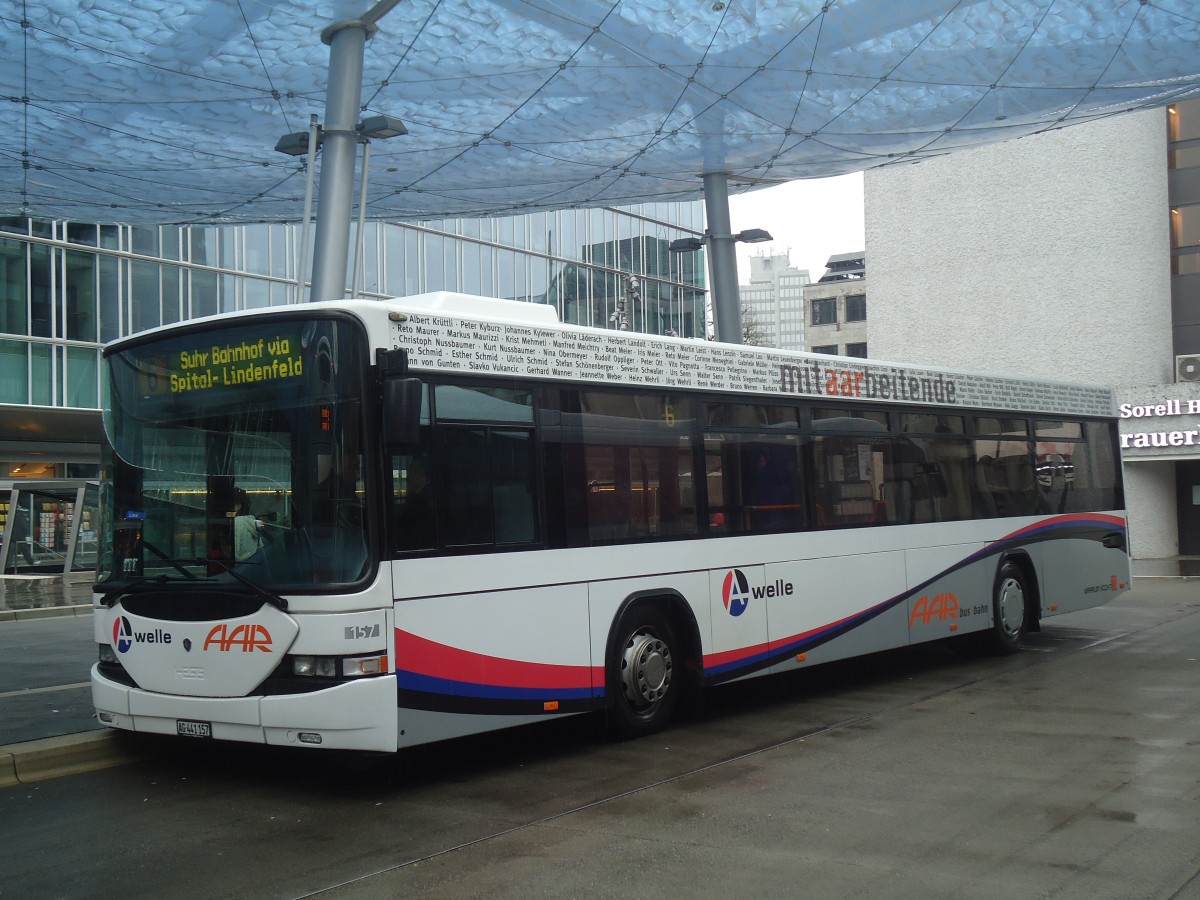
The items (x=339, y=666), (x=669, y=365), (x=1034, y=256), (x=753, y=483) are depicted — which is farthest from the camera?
(x=1034, y=256)

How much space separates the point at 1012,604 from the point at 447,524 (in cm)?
849

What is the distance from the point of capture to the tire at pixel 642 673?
29.8ft

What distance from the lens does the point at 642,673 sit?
30.4 feet

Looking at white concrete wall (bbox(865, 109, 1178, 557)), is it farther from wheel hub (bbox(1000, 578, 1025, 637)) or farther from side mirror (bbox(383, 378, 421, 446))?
side mirror (bbox(383, 378, 421, 446))

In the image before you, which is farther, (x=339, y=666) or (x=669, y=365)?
(x=669, y=365)

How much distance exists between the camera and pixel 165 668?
7.85m

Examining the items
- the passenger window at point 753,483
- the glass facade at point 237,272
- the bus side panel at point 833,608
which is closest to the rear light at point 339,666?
the passenger window at point 753,483

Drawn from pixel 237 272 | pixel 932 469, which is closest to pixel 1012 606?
pixel 932 469

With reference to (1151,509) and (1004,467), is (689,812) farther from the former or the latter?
(1151,509)

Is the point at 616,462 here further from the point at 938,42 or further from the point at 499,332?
the point at 938,42

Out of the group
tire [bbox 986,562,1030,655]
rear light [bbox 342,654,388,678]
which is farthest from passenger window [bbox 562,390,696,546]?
tire [bbox 986,562,1030,655]

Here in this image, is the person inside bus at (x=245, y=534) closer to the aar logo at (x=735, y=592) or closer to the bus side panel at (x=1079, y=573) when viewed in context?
the aar logo at (x=735, y=592)

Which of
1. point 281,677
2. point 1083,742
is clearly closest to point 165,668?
point 281,677

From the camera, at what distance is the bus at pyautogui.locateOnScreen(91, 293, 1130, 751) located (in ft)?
24.3
